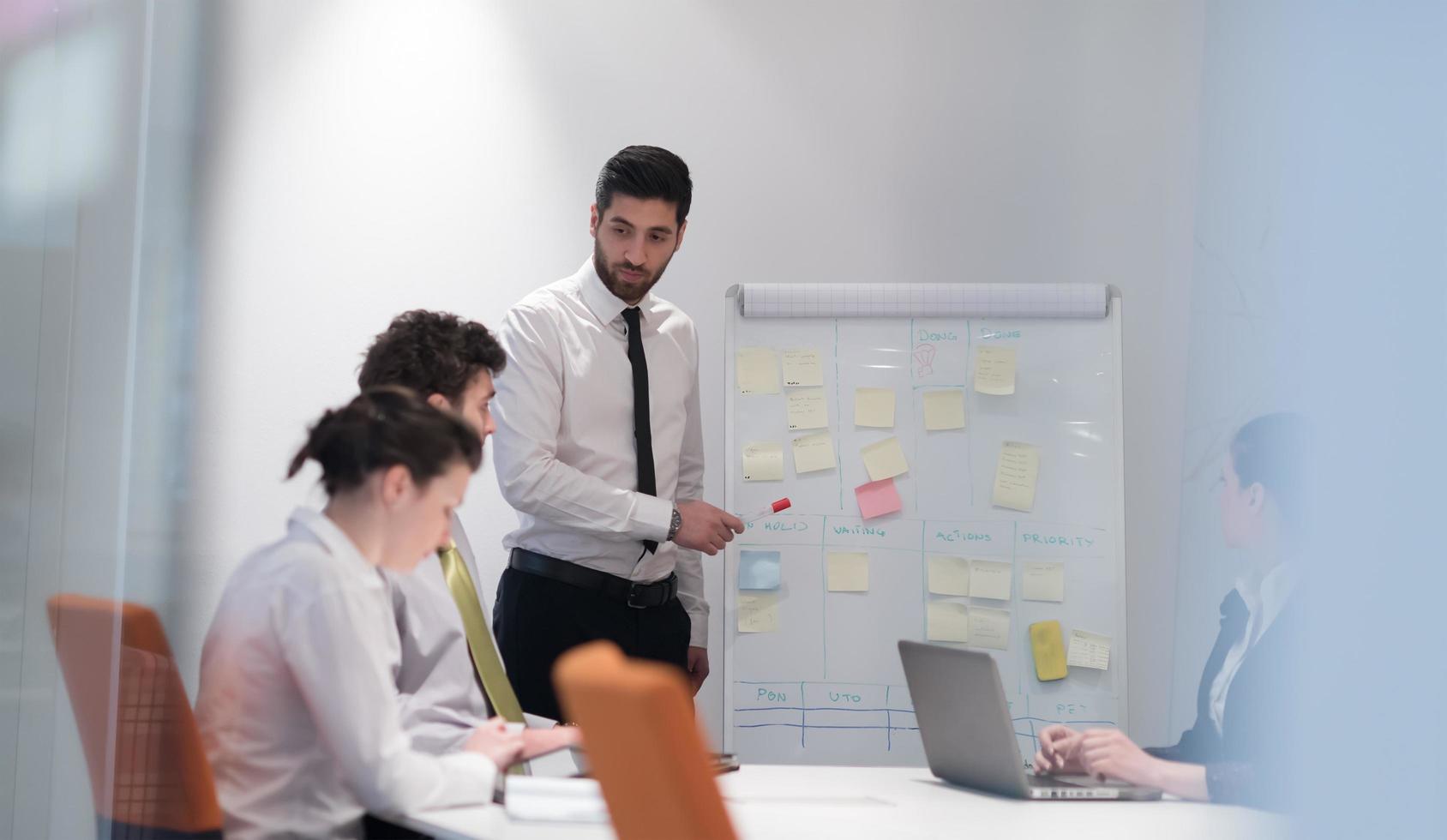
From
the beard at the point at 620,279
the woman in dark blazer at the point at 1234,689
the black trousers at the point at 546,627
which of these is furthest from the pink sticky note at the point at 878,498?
the woman in dark blazer at the point at 1234,689

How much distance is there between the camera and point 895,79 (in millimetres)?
3211

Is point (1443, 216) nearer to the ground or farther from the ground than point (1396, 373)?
farther from the ground

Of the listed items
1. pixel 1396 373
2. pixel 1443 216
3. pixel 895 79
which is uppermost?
pixel 895 79

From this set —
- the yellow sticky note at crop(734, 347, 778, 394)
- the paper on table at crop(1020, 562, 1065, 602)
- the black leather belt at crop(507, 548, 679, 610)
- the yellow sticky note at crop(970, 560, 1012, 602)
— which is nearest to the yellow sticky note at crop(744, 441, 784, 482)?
the yellow sticky note at crop(734, 347, 778, 394)

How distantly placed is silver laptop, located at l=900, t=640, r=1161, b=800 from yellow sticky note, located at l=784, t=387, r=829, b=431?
1.05 m

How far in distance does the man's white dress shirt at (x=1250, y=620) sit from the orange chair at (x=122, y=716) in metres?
1.52

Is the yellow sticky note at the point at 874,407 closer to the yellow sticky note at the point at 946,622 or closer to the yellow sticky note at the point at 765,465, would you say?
the yellow sticky note at the point at 765,465

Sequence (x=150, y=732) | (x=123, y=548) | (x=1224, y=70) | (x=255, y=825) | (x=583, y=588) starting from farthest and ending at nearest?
(x=1224, y=70)
(x=583, y=588)
(x=123, y=548)
(x=150, y=732)
(x=255, y=825)

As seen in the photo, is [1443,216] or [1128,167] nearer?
[1443,216]

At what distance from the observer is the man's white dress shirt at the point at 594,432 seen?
7.89ft

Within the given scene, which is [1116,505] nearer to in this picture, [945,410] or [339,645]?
[945,410]

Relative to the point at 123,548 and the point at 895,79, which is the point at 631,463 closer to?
the point at 123,548

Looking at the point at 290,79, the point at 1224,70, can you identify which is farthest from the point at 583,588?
the point at 1224,70

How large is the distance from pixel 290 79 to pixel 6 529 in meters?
1.80
